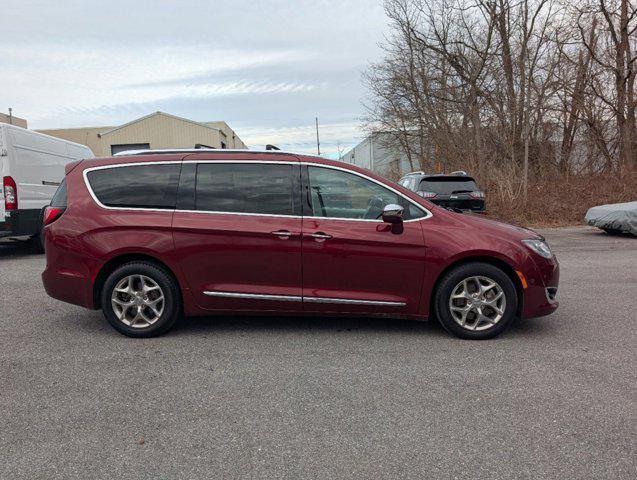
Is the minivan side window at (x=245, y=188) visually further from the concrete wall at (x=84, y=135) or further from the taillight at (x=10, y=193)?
the concrete wall at (x=84, y=135)

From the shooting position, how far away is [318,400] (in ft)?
10.5

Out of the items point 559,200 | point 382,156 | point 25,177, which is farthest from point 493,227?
point 382,156

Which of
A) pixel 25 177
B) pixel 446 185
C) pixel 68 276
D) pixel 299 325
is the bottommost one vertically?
pixel 299 325

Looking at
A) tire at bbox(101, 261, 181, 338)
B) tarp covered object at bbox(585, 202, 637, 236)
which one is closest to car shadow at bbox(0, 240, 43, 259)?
A: tire at bbox(101, 261, 181, 338)

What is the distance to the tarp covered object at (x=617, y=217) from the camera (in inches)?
425

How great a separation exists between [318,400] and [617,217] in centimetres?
1056

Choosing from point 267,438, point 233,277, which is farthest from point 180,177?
point 267,438

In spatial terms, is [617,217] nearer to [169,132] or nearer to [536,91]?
[536,91]

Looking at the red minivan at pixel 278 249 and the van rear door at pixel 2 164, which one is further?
the van rear door at pixel 2 164

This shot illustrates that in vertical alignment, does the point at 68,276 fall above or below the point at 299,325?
above

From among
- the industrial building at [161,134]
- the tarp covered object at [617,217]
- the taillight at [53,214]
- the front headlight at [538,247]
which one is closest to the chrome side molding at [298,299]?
the front headlight at [538,247]

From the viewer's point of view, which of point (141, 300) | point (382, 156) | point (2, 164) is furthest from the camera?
point (382, 156)

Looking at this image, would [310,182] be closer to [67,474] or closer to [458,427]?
[458,427]

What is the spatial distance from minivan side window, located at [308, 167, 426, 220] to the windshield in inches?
258
